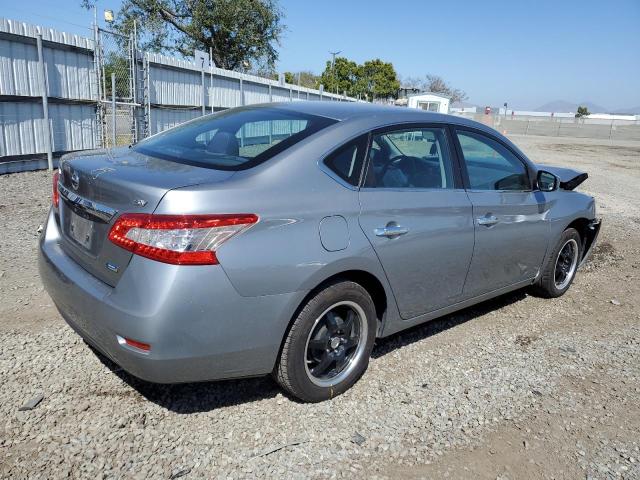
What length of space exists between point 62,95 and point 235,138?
27.2ft

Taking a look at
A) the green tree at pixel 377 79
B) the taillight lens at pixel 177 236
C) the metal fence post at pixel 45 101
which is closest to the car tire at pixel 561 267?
the taillight lens at pixel 177 236

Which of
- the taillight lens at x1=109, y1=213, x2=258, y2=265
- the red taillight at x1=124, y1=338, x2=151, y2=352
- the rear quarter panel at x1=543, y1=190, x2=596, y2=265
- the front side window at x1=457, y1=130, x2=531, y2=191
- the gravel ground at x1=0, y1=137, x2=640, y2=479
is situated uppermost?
the front side window at x1=457, y1=130, x2=531, y2=191

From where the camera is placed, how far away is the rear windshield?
8.89 ft

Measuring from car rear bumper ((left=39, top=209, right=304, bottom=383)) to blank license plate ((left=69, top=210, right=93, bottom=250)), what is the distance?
6.1 inches

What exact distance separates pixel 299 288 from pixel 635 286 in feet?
14.7

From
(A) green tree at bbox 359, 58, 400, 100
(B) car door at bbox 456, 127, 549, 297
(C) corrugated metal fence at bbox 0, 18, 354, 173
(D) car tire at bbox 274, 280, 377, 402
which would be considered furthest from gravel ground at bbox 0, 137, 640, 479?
(A) green tree at bbox 359, 58, 400, 100

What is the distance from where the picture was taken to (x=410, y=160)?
10.9 ft

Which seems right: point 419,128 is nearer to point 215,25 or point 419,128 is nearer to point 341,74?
point 215,25

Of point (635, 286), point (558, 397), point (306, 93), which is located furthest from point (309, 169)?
point (306, 93)

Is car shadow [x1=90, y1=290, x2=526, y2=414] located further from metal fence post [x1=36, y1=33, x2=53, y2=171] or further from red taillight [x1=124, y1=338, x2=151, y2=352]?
metal fence post [x1=36, y1=33, x2=53, y2=171]

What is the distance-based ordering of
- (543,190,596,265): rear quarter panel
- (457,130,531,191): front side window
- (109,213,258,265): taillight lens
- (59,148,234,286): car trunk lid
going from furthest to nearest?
(543,190,596,265): rear quarter panel
(457,130,531,191): front side window
(59,148,234,286): car trunk lid
(109,213,258,265): taillight lens

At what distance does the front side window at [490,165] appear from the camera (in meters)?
3.62

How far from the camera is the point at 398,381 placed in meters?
3.19

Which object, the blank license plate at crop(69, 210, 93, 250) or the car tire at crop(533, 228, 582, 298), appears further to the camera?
the car tire at crop(533, 228, 582, 298)
